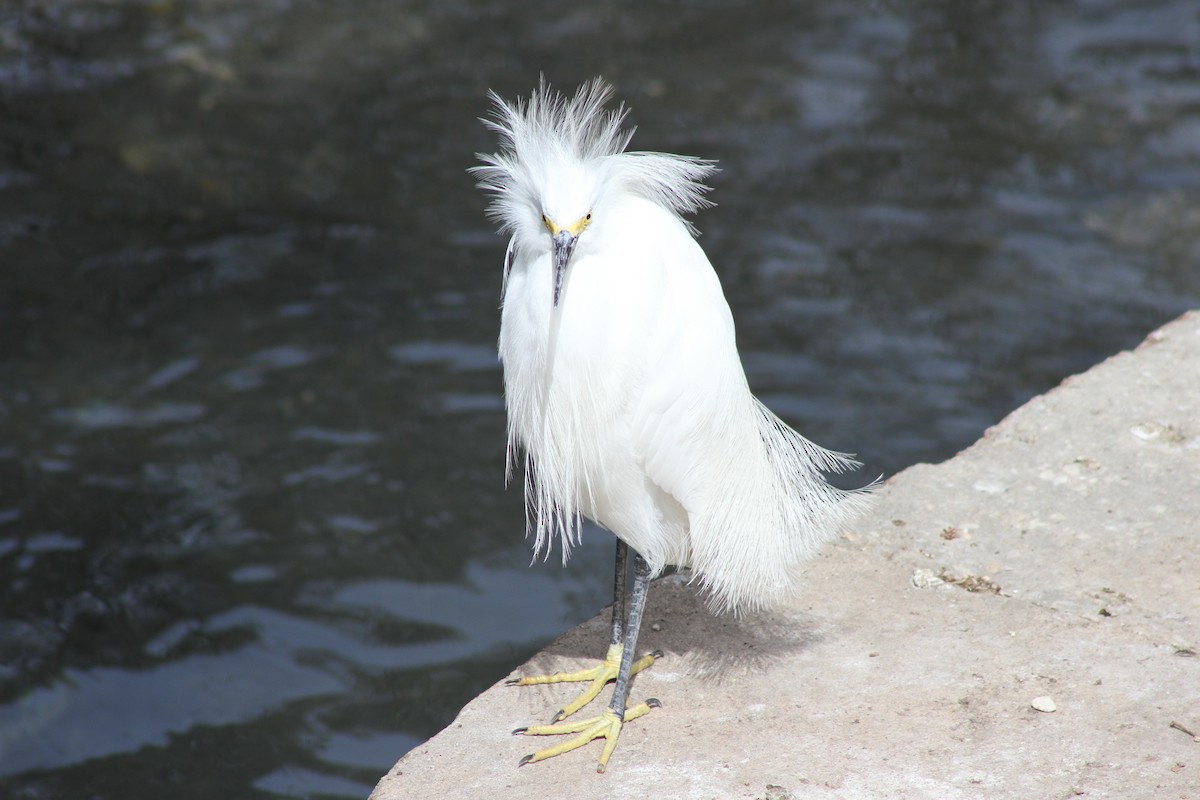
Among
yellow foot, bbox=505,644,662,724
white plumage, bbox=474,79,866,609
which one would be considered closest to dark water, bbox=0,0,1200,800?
yellow foot, bbox=505,644,662,724

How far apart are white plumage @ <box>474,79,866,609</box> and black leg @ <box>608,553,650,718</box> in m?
0.04

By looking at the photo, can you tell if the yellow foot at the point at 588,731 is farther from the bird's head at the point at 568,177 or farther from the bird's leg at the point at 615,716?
the bird's head at the point at 568,177

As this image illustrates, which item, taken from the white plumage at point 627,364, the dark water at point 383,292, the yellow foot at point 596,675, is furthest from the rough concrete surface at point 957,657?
the dark water at point 383,292

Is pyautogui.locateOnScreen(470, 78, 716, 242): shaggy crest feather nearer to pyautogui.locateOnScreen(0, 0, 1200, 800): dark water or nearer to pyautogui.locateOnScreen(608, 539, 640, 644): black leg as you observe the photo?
pyautogui.locateOnScreen(608, 539, 640, 644): black leg

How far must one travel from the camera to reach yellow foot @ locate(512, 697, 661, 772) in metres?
3.30

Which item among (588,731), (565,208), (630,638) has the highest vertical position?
(565,208)

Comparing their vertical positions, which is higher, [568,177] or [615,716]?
[568,177]

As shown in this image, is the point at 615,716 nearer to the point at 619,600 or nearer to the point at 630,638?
the point at 630,638

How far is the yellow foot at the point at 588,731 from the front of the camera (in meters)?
3.30

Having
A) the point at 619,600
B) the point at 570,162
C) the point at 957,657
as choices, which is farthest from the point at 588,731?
the point at 570,162

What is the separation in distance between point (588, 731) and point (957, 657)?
43.0 inches

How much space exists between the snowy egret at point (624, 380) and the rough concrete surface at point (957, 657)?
167 mm

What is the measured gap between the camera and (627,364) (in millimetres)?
3197

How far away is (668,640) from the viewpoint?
3.81m
